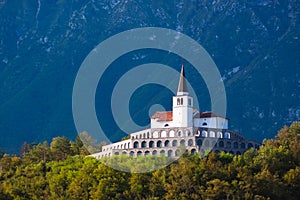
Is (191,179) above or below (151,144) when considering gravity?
below

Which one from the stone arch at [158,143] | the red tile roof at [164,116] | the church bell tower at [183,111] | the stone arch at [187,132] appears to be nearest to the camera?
the stone arch at [187,132]

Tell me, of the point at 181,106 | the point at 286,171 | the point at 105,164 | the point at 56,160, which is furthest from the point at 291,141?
the point at 56,160

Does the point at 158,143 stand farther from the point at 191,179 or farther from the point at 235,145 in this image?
the point at 235,145

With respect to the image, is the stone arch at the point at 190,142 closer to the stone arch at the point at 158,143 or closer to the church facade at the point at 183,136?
the church facade at the point at 183,136

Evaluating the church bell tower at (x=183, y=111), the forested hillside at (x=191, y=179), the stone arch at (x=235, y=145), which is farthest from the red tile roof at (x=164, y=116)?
the forested hillside at (x=191, y=179)

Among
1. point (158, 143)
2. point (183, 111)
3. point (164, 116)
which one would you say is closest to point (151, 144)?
point (158, 143)

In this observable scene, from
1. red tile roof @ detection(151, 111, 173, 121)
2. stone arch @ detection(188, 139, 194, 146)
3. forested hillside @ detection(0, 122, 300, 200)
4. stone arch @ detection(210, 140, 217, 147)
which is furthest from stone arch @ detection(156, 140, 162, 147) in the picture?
stone arch @ detection(210, 140, 217, 147)
